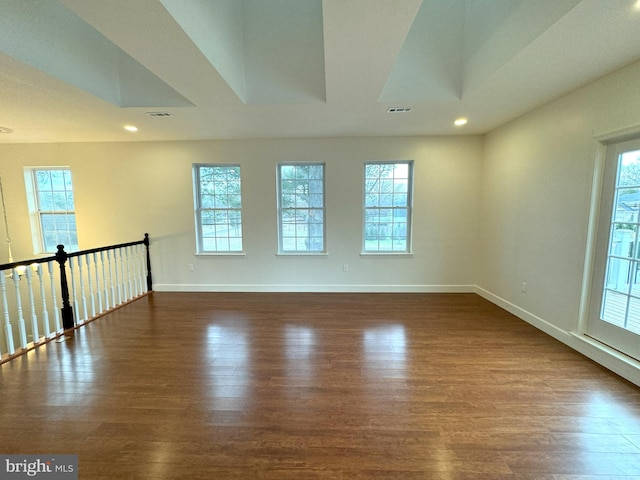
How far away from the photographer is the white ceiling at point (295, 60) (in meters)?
1.72

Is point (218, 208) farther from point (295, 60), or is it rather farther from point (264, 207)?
point (295, 60)

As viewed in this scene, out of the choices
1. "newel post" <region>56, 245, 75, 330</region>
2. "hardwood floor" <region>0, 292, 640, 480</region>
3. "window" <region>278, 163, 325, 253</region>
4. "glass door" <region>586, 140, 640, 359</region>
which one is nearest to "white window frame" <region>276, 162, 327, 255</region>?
"window" <region>278, 163, 325, 253</region>

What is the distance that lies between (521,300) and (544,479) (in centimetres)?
260

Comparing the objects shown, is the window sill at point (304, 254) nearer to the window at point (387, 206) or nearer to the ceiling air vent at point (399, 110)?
the window at point (387, 206)

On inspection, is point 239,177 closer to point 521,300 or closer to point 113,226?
point 113,226

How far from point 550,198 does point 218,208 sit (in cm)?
471

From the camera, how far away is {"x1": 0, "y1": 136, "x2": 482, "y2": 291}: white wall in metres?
4.34

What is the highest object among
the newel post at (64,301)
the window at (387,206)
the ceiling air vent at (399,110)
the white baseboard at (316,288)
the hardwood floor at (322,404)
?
the ceiling air vent at (399,110)

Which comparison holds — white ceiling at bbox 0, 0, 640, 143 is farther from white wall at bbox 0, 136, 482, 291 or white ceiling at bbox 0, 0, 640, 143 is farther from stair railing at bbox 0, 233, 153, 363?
stair railing at bbox 0, 233, 153, 363

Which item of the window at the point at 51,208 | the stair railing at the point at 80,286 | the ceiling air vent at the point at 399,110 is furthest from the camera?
the window at the point at 51,208

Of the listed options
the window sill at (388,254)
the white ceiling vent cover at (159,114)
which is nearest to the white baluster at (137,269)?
the white ceiling vent cover at (159,114)

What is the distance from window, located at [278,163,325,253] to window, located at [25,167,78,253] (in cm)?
370

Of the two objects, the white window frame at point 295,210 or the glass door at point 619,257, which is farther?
the white window frame at point 295,210

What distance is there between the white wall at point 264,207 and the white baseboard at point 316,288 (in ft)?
0.06
